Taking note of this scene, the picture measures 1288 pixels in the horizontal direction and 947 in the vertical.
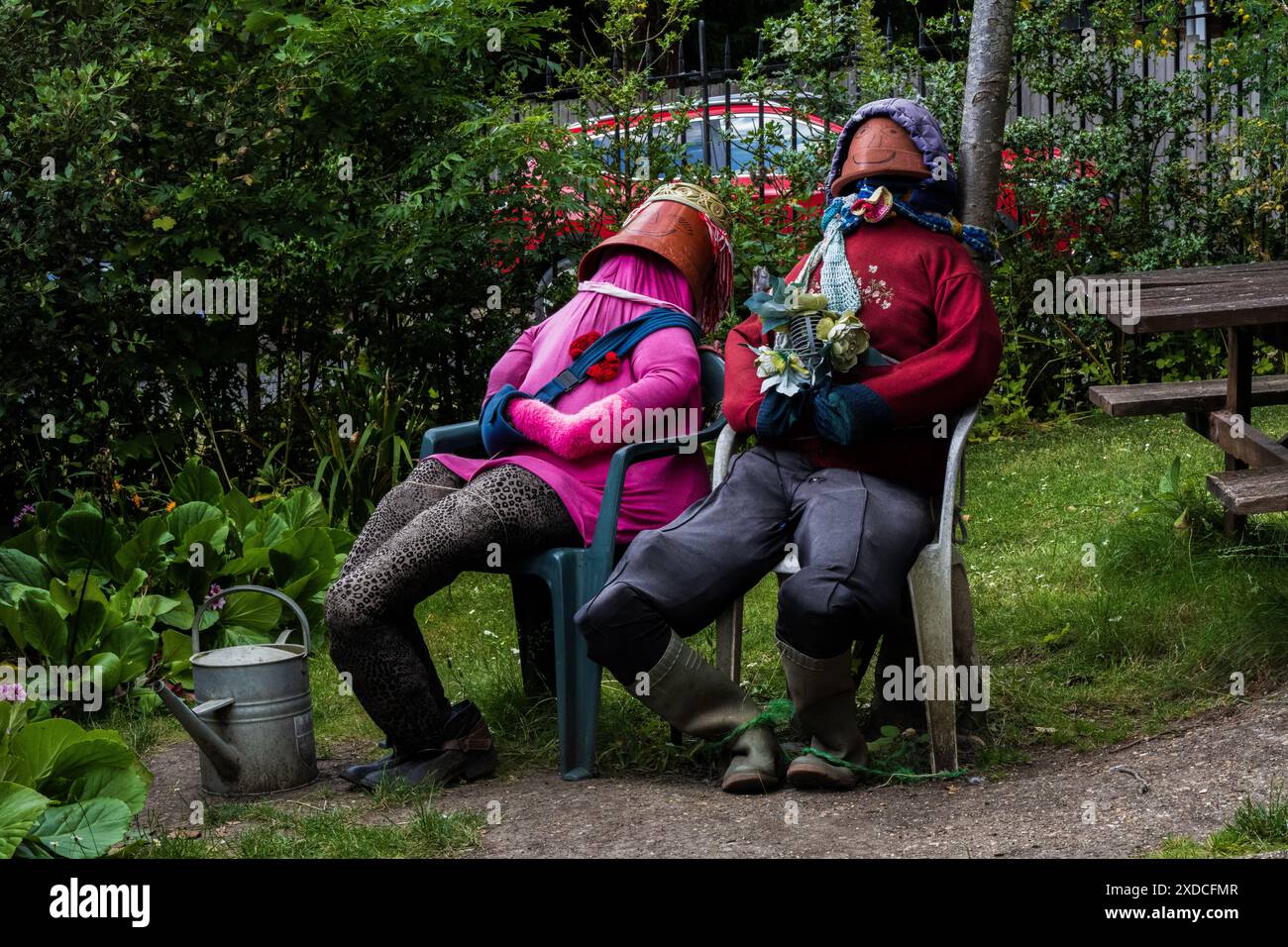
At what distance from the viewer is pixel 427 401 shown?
6.59 m

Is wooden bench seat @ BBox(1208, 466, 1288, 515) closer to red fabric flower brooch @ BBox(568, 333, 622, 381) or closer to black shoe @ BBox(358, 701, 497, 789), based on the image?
red fabric flower brooch @ BBox(568, 333, 622, 381)

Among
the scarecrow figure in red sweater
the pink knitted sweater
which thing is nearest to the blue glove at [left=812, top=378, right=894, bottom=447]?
the scarecrow figure in red sweater

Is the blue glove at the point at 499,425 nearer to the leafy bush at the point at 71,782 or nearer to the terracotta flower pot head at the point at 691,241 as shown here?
the terracotta flower pot head at the point at 691,241

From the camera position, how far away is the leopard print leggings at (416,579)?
3650mm

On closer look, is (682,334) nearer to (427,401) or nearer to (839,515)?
(839,515)

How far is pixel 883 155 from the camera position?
3840mm

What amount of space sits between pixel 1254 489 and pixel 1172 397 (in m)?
1.17

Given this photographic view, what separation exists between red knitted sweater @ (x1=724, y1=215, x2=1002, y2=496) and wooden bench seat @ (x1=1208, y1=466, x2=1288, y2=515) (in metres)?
0.64

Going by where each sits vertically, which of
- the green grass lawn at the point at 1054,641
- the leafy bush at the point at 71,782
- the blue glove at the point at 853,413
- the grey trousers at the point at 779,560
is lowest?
the green grass lawn at the point at 1054,641

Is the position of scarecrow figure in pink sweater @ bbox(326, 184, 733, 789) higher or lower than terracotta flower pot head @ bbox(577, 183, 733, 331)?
lower

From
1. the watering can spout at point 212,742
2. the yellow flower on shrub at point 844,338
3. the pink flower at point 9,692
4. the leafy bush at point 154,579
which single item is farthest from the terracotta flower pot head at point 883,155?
the pink flower at point 9,692

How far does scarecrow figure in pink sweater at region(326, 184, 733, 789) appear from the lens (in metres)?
3.68

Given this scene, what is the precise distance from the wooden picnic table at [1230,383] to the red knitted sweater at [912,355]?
0.45m
